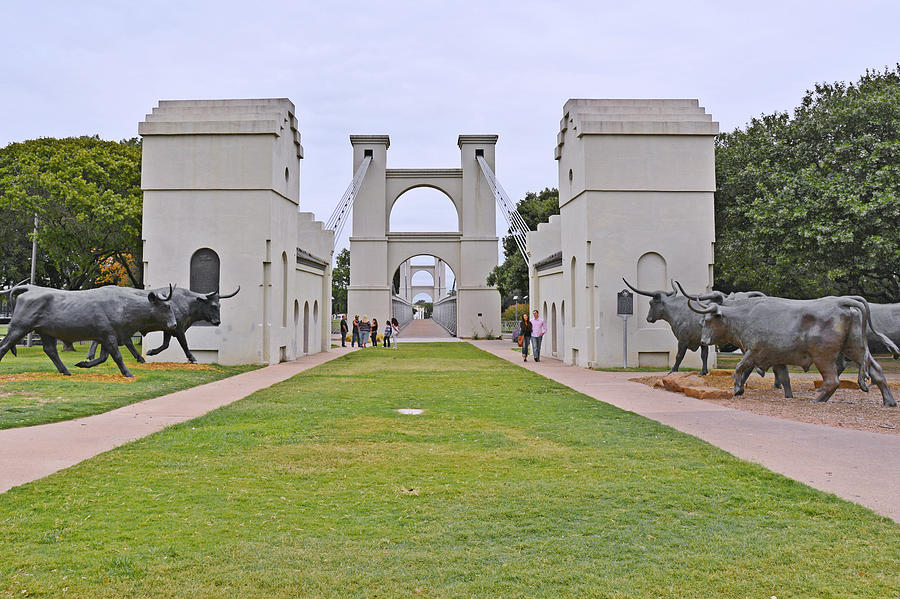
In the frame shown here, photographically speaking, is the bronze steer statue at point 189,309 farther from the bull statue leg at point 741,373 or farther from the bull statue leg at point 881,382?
Result: the bull statue leg at point 881,382

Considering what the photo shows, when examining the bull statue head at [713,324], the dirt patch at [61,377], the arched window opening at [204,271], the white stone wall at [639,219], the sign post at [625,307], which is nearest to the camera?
the bull statue head at [713,324]

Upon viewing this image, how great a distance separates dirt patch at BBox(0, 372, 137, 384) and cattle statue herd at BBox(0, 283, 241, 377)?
0.24 m

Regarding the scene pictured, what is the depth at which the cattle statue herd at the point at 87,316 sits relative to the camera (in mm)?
13734

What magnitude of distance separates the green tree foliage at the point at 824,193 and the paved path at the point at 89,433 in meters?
14.2

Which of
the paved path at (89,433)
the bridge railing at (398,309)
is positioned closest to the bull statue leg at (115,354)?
the paved path at (89,433)

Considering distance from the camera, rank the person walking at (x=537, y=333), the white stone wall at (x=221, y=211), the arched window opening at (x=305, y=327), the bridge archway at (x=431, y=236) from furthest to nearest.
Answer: the bridge archway at (x=431, y=236), the arched window opening at (x=305, y=327), the person walking at (x=537, y=333), the white stone wall at (x=221, y=211)

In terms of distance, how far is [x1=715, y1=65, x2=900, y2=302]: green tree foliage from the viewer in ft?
56.4

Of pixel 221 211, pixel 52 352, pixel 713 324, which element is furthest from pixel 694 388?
pixel 221 211

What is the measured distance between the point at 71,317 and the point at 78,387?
7.35 feet

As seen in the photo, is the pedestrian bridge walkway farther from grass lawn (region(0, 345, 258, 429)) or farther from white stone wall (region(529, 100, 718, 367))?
grass lawn (region(0, 345, 258, 429))

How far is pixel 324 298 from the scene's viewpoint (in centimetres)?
2894

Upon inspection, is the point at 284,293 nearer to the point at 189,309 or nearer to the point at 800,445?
the point at 189,309

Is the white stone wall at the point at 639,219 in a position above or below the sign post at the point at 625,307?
above

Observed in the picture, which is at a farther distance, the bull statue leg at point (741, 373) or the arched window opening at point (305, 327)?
the arched window opening at point (305, 327)
